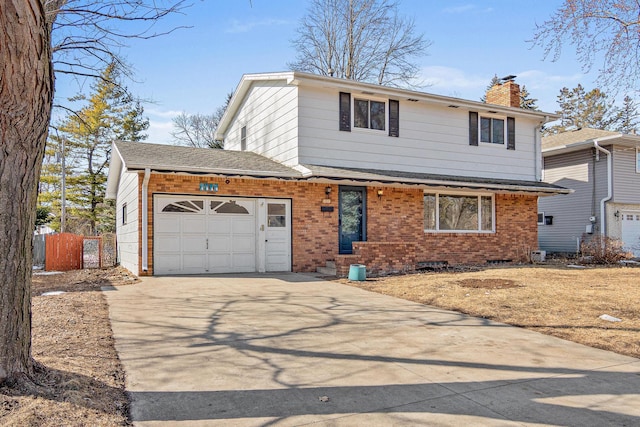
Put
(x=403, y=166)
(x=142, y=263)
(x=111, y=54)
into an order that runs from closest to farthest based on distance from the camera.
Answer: (x=111, y=54), (x=142, y=263), (x=403, y=166)

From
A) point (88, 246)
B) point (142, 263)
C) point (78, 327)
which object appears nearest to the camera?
point (78, 327)

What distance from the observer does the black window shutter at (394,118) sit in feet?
46.6

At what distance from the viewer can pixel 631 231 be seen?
1894cm

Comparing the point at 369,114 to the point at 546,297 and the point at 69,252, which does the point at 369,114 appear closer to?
the point at 546,297

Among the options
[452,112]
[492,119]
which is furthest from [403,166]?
[492,119]

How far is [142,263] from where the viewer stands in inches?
445

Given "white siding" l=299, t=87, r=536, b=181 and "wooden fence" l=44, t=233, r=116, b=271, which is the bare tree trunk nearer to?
"white siding" l=299, t=87, r=536, b=181

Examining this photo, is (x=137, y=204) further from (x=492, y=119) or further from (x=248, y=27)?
(x=492, y=119)

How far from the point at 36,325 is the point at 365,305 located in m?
4.86

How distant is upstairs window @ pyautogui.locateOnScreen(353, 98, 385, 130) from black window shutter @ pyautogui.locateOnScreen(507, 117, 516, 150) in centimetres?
529

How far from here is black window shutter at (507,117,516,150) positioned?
16.2 m

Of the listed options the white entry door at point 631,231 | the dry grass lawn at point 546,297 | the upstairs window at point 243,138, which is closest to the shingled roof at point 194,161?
the upstairs window at point 243,138

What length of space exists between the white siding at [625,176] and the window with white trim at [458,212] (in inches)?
255

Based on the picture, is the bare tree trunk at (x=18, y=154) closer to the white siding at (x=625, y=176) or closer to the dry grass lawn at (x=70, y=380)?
the dry grass lawn at (x=70, y=380)
